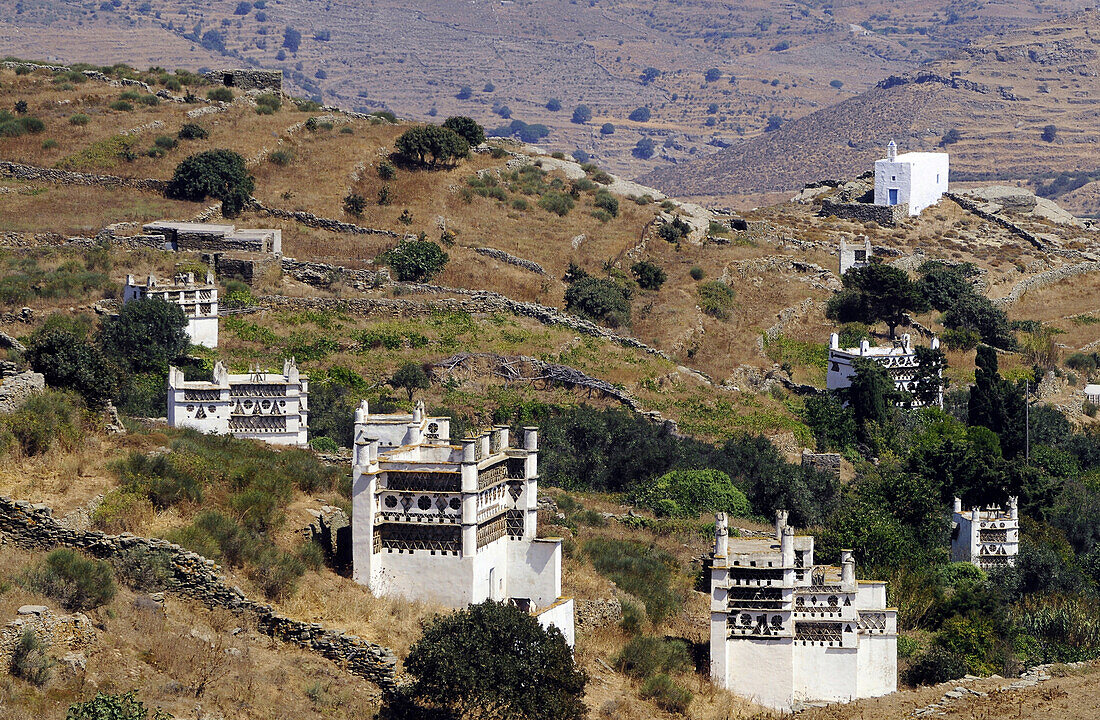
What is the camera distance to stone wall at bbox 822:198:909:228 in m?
89.7

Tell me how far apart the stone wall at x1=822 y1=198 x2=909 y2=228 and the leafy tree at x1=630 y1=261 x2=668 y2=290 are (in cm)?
2510

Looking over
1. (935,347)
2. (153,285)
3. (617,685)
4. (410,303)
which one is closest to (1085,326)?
(935,347)

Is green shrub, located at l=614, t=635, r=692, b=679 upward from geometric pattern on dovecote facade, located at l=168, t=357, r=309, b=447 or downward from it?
downward

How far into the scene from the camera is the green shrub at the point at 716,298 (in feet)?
219

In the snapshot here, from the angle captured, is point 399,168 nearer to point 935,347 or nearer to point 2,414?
point 935,347

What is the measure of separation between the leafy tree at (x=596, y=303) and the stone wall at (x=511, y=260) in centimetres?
226

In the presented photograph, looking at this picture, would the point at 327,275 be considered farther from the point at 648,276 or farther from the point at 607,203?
the point at 607,203

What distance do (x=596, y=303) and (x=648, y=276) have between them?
19.7ft

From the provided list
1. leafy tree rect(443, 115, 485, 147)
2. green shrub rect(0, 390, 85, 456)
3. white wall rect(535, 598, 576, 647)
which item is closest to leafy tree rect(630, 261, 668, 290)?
leafy tree rect(443, 115, 485, 147)

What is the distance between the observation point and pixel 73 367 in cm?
3453

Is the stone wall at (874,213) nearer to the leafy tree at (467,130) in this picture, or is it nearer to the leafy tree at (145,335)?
the leafy tree at (467,130)

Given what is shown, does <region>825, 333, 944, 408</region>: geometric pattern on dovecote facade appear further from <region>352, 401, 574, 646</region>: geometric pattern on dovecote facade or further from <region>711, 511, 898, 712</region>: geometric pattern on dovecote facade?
<region>352, 401, 574, 646</region>: geometric pattern on dovecote facade

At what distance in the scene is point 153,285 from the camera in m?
51.9

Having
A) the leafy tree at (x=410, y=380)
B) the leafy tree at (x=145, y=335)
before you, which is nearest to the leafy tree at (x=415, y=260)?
the leafy tree at (x=410, y=380)
